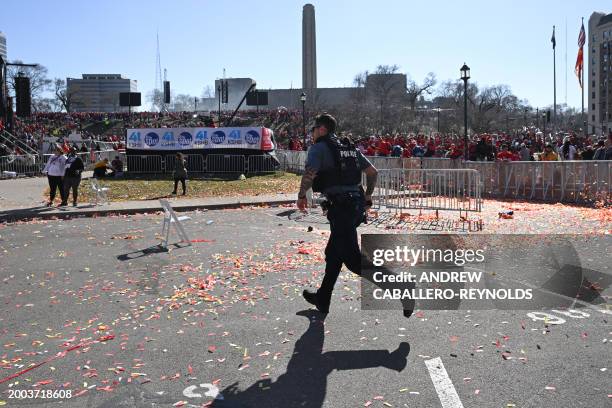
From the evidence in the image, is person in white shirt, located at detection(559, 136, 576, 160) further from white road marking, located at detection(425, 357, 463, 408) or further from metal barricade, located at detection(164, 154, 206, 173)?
white road marking, located at detection(425, 357, 463, 408)

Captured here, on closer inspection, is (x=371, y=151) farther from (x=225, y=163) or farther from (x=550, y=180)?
(x=550, y=180)

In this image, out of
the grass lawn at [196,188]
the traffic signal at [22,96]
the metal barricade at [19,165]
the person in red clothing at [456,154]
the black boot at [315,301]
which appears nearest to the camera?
the black boot at [315,301]

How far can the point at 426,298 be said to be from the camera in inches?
272

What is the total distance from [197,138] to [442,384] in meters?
26.5

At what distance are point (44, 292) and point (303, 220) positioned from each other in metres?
7.82

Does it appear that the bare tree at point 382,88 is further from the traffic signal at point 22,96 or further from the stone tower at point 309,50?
the traffic signal at point 22,96

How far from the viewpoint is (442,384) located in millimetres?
4539

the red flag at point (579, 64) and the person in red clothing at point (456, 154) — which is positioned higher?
the red flag at point (579, 64)

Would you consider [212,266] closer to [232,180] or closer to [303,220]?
[303,220]

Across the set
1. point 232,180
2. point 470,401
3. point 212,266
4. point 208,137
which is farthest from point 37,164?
point 470,401

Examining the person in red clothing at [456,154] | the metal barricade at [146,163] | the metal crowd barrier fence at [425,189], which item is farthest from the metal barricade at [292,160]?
the metal crowd barrier fence at [425,189]

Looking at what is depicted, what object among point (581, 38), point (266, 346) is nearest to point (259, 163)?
point (266, 346)

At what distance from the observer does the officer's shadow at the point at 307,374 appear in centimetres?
433

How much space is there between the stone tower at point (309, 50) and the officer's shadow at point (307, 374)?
85.8 metres
